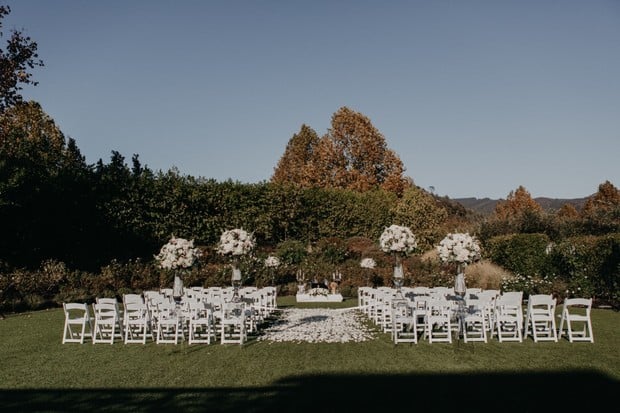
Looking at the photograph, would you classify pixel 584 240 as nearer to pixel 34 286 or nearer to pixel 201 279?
pixel 201 279

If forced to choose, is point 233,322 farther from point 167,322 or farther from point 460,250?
point 460,250

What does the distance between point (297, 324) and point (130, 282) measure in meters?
9.82

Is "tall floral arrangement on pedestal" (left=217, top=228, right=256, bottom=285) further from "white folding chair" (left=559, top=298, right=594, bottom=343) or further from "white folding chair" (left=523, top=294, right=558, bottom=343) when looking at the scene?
"white folding chair" (left=559, top=298, right=594, bottom=343)

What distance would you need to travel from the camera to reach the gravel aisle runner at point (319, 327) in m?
11.7

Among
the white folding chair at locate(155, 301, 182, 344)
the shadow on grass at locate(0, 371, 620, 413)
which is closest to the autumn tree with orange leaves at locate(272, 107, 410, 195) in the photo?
the white folding chair at locate(155, 301, 182, 344)

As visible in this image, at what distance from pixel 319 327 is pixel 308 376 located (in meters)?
5.19

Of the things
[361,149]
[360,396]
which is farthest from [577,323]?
[361,149]

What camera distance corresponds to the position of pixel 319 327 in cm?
1335

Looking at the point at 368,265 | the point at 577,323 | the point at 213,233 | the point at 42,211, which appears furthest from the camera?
the point at 213,233

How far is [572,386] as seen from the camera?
7539 mm

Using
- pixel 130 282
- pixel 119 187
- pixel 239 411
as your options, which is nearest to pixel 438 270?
pixel 130 282

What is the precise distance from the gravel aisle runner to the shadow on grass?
3644 millimetres

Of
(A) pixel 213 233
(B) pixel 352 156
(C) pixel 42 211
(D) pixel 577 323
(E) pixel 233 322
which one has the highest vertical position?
(B) pixel 352 156

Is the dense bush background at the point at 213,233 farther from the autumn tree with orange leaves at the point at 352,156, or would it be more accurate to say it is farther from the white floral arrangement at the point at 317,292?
the autumn tree with orange leaves at the point at 352,156
